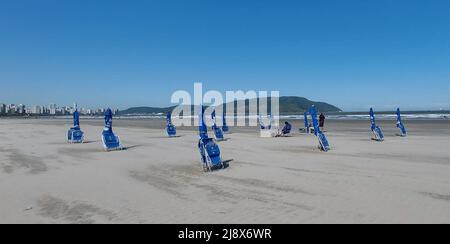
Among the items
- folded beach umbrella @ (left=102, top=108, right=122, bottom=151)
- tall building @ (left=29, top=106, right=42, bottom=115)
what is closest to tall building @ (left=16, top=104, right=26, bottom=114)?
tall building @ (left=29, top=106, right=42, bottom=115)

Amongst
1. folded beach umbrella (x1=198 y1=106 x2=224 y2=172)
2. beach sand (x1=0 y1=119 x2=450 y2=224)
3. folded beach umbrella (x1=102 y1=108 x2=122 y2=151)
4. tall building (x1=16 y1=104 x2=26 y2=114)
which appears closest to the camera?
beach sand (x1=0 y1=119 x2=450 y2=224)

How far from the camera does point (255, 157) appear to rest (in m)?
14.2

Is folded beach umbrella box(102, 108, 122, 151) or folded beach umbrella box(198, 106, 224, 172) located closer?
folded beach umbrella box(198, 106, 224, 172)

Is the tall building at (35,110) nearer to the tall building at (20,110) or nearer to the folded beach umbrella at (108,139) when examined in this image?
the tall building at (20,110)

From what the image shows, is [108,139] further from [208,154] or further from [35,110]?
[35,110]

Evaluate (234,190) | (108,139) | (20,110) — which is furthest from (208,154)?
(20,110)

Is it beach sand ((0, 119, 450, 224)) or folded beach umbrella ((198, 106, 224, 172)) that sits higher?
folded beach umbrella ((198, 106, 224, 172))

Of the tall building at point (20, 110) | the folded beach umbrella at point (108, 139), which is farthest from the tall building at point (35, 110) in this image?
the folded beach umbrella at point (108, 139)

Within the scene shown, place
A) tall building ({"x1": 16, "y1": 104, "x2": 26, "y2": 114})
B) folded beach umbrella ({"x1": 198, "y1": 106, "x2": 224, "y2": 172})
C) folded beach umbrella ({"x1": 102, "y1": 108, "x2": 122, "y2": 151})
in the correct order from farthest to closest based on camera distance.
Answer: tall building ({"x1": 16, "y1": 104, "x2": 26, "y2": 114}), folded beach umbrella ({"x1": 102, "y1": 108, "x2": 122, "y2": 151}), folded beach umbrella ({"x1": 198, "y1": 106, "x2": 224, "y2": 172})

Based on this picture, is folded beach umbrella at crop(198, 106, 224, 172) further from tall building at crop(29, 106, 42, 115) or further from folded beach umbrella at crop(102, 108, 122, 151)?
tall building at crop(29, 106, 42, 115)
